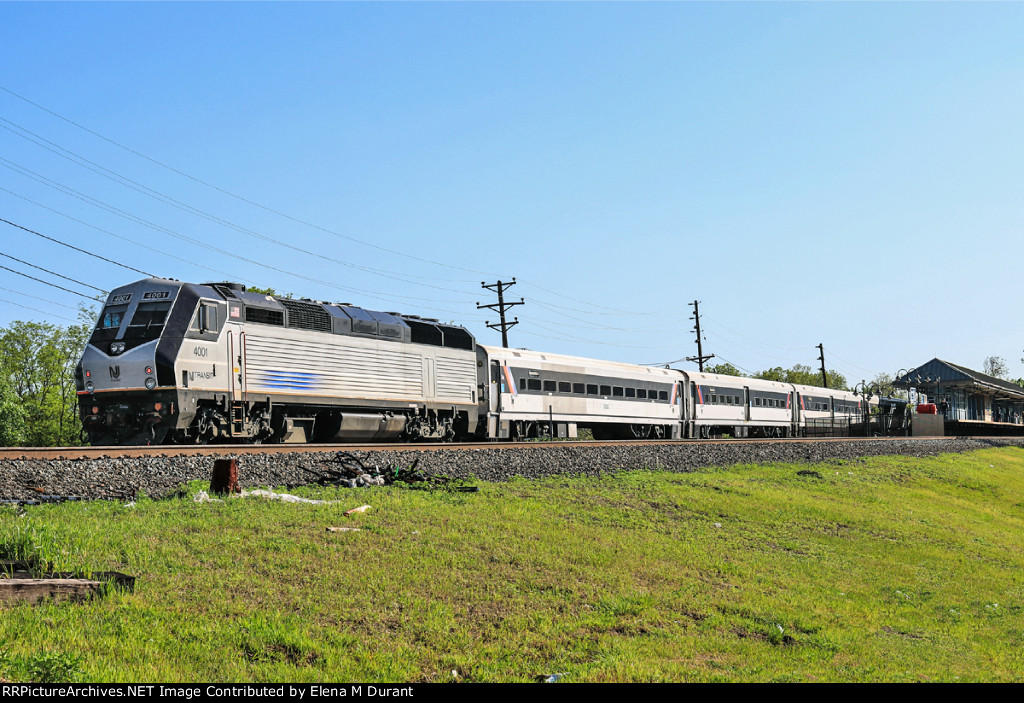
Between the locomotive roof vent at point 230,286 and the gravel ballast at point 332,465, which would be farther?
the locomotive roof vent at point 230,286

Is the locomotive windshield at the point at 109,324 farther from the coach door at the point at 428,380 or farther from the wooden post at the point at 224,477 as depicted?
the wooden post at the point at 224,477

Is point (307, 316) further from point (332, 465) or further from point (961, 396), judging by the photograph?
point (961, 396)

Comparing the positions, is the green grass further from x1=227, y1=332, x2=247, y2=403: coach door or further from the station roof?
the station roof

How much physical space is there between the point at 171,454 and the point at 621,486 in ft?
28.5

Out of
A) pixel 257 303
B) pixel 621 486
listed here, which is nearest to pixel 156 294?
pixel 257 303

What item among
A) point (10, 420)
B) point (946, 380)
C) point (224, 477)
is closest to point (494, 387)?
point (224, 477)

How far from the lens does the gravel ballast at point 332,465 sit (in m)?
12.6

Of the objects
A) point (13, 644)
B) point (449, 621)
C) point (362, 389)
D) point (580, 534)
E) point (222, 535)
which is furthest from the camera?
point (362, 389)

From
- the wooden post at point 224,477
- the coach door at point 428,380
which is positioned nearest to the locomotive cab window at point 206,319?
the coach door at point 428,380

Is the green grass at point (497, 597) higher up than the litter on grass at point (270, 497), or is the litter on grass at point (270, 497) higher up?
the litter on grass at point (270, 497)

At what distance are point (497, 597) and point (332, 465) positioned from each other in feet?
25.8

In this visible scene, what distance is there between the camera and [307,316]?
77.7 feet

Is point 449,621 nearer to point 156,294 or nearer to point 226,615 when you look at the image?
point 226,615

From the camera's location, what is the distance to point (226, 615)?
696 cm
